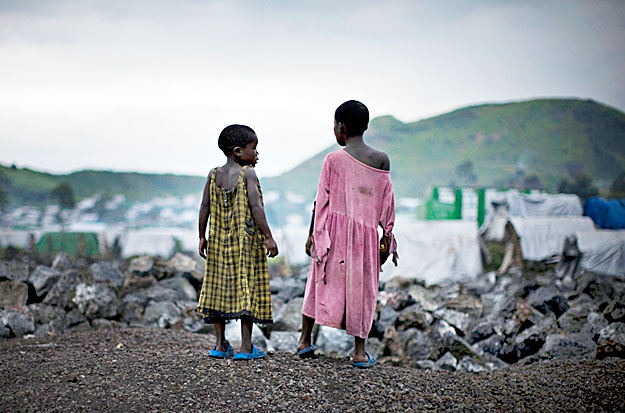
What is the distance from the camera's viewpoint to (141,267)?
25.9 ft

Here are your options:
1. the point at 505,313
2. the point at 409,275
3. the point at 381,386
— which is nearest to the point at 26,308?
the point at 381,386

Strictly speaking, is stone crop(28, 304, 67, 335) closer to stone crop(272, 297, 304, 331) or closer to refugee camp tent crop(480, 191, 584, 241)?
stone crop(272, 297, 304, 331)

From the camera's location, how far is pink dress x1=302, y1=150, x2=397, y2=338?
3.86m

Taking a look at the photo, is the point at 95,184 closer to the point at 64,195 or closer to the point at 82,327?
the point at 64,195

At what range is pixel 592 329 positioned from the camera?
550 centimetres

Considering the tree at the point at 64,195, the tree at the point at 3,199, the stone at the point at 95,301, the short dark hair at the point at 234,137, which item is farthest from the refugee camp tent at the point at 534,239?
the tree at the point at 3,199

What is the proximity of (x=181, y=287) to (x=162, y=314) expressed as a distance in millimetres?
1184

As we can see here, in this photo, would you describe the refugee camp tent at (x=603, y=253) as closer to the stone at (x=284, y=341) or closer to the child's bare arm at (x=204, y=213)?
the stone at (x=284, y=341)

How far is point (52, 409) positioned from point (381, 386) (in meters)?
1.84

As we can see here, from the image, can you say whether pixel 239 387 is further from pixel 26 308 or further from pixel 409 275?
pixel 409 275

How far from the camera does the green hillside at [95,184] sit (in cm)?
1962

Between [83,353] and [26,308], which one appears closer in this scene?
[83,353]

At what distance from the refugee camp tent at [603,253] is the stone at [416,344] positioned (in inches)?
349

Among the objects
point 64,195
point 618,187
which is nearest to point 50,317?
point 64,195
